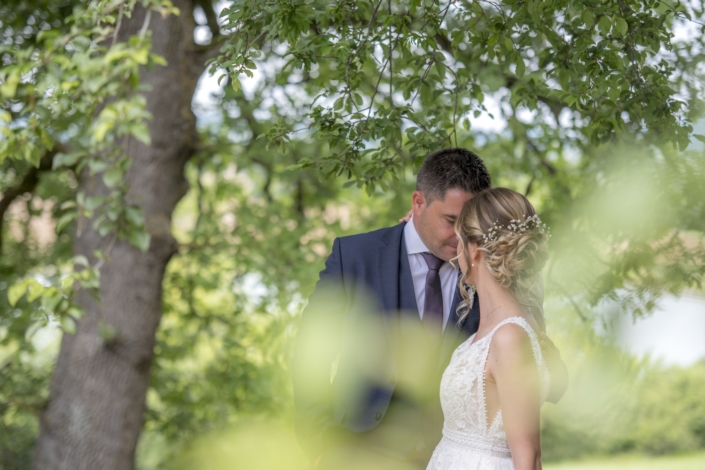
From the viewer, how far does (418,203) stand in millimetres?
2818

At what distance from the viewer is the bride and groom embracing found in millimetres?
2375

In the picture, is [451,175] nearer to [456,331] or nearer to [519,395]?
[456,331]

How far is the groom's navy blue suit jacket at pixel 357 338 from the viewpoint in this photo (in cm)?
268

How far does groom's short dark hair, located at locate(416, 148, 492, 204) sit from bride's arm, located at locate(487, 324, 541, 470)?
73 centimetres

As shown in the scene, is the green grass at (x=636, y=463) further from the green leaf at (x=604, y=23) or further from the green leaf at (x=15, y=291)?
the green leaf at (x=15, y=291)

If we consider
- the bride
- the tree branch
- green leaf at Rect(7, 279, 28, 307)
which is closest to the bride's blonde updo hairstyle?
the bride

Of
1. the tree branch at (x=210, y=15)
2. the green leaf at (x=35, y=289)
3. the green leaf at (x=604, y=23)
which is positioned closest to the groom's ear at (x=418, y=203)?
the green leaf at (x=604, y=23)

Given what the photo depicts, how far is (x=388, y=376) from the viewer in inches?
105

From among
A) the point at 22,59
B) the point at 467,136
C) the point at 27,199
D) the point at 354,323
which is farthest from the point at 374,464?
the point at 27,199

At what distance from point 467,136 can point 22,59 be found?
428 cm

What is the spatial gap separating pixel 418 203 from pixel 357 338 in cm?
61

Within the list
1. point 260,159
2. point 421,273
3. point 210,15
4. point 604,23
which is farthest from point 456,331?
point 210,15

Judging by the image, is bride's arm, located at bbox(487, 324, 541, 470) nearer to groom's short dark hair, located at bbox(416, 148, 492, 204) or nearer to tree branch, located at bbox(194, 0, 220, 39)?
groom's short dark hair, located at bbox(416, 148, 492, 204)

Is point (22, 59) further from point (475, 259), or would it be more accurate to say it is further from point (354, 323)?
point (475, 259)
